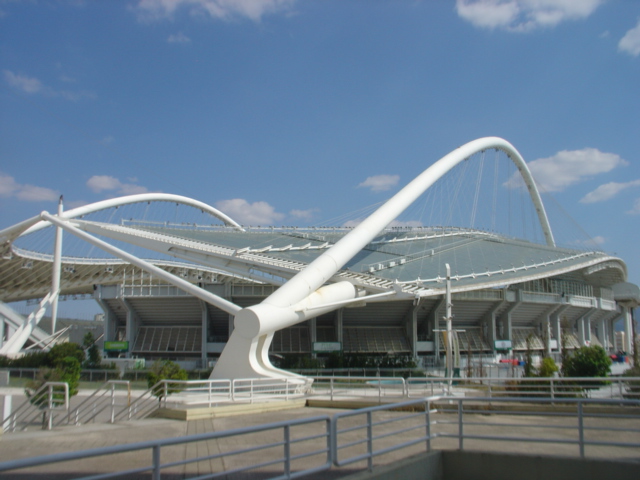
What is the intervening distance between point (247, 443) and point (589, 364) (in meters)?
21.4

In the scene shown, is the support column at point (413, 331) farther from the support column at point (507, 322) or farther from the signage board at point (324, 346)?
the support column at point (507, 322)

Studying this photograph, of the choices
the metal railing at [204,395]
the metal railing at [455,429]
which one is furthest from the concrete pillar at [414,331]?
the metal railing at [455,429]

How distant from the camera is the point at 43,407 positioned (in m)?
21.9

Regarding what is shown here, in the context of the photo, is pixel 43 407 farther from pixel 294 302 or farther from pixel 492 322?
pixel 492 322

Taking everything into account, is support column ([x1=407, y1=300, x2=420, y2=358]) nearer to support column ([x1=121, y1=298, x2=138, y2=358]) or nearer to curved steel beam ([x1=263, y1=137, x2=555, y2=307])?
curved steel beam ([x1=263, y1=137, x2=555, y2=307])

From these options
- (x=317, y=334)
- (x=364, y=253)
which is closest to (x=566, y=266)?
(x=364, y=253)

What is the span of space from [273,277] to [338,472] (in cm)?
3129

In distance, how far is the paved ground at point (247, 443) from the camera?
917cm

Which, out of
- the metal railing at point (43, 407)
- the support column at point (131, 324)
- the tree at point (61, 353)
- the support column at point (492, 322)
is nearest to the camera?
the metal railing at point (43, 407)

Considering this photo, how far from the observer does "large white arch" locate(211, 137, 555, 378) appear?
2500cm

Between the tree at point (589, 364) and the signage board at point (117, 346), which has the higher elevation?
the signage board at point (117, 346)

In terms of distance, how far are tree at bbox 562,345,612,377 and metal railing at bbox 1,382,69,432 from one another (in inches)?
880

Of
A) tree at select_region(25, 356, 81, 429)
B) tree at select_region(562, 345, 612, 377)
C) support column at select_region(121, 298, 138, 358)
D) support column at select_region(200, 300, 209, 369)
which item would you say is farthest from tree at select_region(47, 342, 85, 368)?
Answer: tree at select_region(562, 345, 612, 377)

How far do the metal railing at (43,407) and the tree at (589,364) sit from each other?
22.4m
